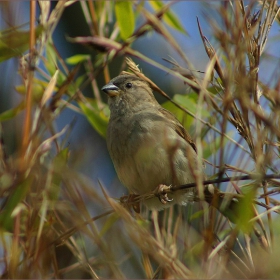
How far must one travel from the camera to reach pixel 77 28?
633cm

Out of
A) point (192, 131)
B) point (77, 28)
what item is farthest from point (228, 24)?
point (77, 28)

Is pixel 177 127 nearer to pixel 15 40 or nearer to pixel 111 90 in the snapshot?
pixel 111 90

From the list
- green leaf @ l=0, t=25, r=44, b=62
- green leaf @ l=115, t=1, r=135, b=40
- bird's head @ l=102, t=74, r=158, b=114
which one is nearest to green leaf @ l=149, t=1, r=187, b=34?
green leaf @ l=115, t=1, r=135, b=40

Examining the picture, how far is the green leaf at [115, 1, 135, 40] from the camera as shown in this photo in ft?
11.0

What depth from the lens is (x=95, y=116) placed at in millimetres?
3633

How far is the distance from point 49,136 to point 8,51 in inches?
30.8

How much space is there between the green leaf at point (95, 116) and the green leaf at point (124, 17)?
52 centimetres

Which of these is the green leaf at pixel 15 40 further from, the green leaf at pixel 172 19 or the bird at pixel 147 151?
the bird at pixel 147 151

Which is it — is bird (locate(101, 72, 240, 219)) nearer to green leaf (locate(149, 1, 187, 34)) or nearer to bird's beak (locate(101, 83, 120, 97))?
bird's beak (locate(101, 83, 120, 97))

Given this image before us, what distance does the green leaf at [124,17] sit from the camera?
3.35m

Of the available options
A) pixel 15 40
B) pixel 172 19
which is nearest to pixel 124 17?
pixel 172 19

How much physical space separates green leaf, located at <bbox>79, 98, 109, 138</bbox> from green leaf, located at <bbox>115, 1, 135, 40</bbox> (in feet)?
1.72

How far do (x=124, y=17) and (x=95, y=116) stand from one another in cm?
70

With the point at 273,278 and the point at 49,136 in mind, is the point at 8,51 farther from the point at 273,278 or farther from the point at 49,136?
the point at 273,278
